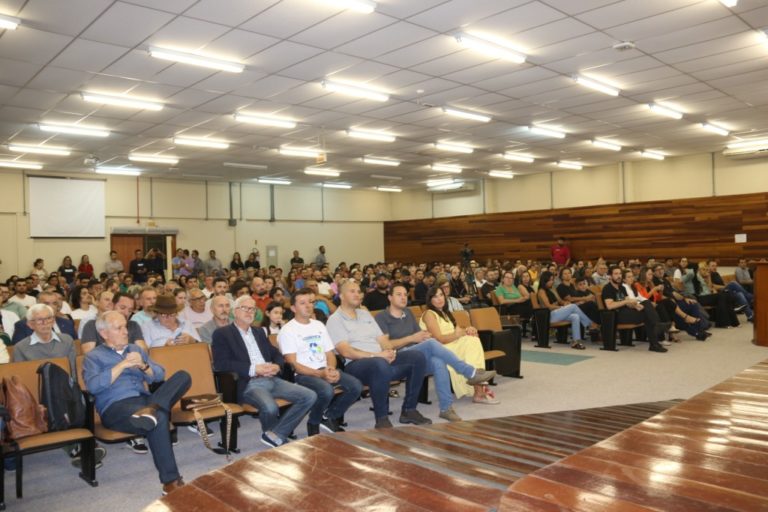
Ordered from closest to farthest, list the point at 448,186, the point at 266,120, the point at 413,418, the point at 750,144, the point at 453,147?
the point at 413,418, the point at 266,120, the point at 453,147, the point at 750,144, the point at 448,186

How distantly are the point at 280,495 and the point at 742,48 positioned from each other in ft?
26.8

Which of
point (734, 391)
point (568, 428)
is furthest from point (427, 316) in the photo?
point (734, 391)

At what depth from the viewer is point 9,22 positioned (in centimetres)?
600

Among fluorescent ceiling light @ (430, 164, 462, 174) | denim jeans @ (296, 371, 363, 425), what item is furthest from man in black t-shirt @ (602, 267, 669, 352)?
fluorescent ceiling light @ (430, 164, 462, 174)

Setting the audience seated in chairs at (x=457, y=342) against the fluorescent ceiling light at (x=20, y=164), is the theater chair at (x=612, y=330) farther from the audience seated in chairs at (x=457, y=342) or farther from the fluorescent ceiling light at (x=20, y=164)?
the fluorescent ceiling light at (x=20, y=164)

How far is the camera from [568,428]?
460cm

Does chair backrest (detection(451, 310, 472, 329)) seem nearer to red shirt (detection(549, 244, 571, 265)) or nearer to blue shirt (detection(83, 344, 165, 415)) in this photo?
blue shirt (detection(83, 344, 165, 415))

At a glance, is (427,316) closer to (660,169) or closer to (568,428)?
(568,428)

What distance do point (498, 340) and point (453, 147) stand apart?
25.9 ft

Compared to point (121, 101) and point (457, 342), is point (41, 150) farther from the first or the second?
point (457, 342)

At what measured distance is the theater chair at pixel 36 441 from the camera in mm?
3643

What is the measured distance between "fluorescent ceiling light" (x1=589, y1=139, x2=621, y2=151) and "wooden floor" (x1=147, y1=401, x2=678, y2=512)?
1170cm

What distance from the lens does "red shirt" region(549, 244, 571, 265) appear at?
18531mm

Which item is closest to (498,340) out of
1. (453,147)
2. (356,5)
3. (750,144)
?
(356,5)
